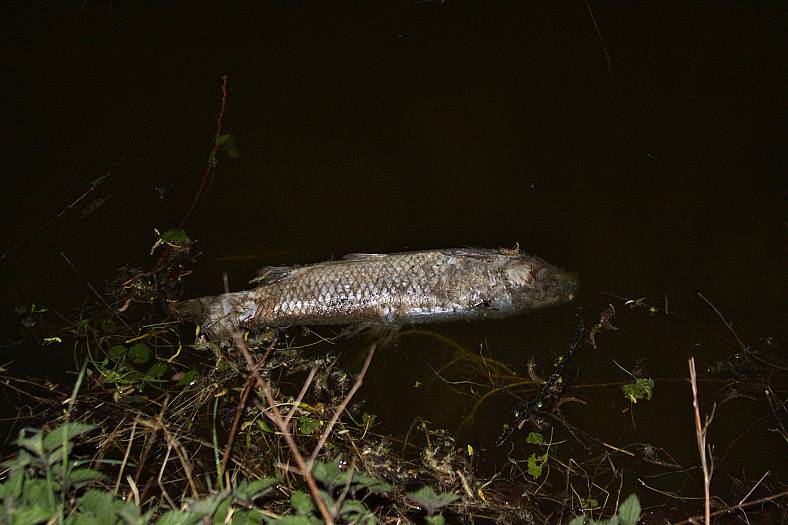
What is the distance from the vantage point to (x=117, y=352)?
13.0 feet

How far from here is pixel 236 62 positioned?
15.9 ft

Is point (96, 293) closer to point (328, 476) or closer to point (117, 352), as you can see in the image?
point (117, 352)

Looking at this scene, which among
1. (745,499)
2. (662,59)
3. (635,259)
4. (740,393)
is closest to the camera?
(745,499)

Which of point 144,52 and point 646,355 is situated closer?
point 646,355

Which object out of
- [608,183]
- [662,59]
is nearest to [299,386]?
[608,183]

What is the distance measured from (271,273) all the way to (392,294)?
3.06 ft

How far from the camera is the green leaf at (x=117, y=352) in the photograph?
3.96 metres

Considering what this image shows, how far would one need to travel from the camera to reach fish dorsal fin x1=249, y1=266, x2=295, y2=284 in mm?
4133

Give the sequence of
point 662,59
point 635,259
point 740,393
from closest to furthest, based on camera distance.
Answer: point 740,393 < point 635,259 < point 662,59

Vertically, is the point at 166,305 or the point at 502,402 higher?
the point at 166,305

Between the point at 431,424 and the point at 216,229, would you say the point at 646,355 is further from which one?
the point at 216,229

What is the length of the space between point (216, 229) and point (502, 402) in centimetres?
248

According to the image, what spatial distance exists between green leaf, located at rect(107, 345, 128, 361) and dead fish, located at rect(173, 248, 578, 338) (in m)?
0.44

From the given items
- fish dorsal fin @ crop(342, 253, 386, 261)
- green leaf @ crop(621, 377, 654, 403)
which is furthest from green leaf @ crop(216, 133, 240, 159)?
green leaf @ crop(621, 377, 654, 403)
